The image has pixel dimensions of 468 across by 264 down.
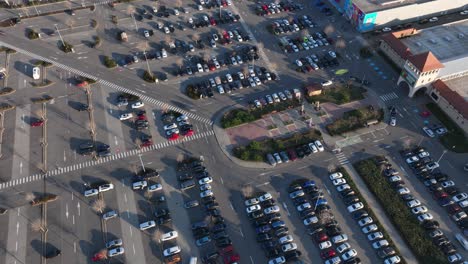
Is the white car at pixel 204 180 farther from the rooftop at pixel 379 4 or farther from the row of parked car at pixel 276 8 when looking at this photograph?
the rooftop at pixel 379 4

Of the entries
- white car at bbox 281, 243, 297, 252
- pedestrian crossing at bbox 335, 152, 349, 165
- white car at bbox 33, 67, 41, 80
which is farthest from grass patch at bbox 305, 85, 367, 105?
white car at bbox 33, 67, 41, 80

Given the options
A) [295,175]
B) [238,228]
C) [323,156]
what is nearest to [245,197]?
[238,228]

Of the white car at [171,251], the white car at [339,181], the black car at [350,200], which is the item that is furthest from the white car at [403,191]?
the white car at [171,251]

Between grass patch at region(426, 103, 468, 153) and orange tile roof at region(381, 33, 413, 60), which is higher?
orange tile roof at region(381, 33, 413, 60)

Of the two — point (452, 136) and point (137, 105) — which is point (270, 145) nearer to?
point (137, 105)

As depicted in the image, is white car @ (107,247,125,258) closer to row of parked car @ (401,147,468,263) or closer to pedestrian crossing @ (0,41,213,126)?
pedestrian crossing @ (0,41,213,126)

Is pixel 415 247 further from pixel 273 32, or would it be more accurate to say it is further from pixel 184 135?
pixel 273 32

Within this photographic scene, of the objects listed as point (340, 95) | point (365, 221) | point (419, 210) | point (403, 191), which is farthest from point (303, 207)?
point (340, 95)
